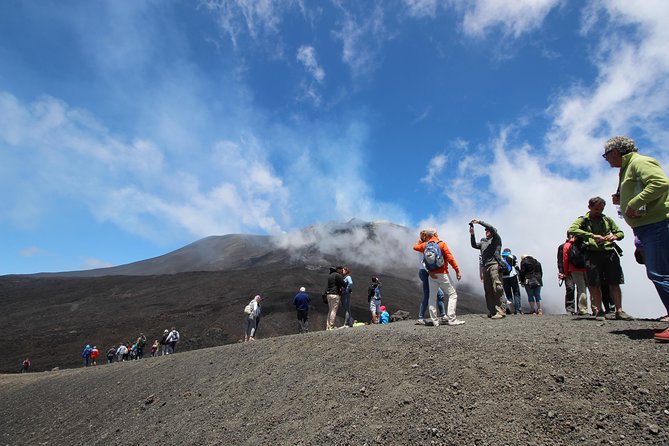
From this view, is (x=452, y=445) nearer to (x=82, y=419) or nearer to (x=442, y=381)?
(x=442, y=381)

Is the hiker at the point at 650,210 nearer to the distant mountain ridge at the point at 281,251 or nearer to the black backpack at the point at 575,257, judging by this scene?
the black backpack at the point at 575,257

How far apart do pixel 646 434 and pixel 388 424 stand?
2.03 m

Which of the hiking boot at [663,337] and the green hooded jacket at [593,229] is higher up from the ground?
the green hooded jacket at [593,229]

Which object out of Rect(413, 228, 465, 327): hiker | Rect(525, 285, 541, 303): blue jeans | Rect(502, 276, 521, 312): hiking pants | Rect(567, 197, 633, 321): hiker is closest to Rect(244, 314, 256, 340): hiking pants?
Rect(413, 228, 465, 327): hiker

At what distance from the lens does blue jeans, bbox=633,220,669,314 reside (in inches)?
148

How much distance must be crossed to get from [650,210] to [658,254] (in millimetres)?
446

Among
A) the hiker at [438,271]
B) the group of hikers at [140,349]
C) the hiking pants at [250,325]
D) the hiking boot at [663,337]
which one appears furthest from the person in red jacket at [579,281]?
the group of hikers at [140,349]

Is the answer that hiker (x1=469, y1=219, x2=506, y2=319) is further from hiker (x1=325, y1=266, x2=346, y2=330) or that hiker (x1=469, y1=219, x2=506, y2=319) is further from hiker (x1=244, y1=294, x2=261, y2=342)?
hiker (x1=244, y1=294, x2=261, y2=342)

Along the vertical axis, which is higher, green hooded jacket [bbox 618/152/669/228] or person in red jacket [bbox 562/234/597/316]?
green hooded jacket [bbox 618/152/669/228]

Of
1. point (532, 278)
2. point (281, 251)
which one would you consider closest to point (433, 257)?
point (532, 278)

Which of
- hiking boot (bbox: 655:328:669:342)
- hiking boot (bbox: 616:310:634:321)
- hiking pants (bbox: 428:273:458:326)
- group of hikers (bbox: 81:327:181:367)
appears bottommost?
group of hikers (bbox: 81:327:181:367)

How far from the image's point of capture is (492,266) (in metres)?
8.07

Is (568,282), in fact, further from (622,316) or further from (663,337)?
(663,337)

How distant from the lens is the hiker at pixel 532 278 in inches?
407
